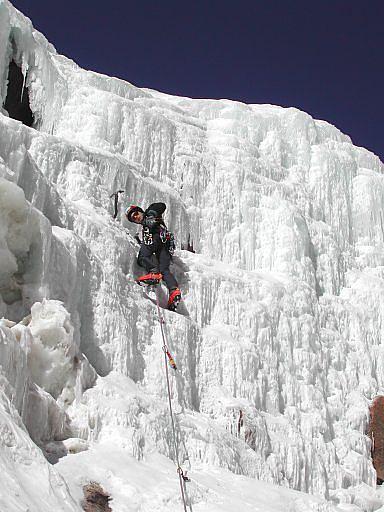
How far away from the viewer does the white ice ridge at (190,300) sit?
39.0 feet

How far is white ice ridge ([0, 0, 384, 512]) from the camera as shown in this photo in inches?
468

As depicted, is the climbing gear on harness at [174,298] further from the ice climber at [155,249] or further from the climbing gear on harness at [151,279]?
the climbing gear on harness at [151,279]

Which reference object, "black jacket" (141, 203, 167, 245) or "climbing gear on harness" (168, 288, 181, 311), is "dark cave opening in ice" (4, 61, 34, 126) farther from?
"climbing gear on harness" (168, 288, 181, 311)

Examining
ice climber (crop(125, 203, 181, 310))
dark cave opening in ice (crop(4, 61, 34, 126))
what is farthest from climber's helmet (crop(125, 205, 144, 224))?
dark cave opening in ice (crop(4, 61, 34, 126))

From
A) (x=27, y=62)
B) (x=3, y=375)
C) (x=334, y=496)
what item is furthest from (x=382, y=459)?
(x=27, y=62)

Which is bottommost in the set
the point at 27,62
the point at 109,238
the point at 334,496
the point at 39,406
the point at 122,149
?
the point at 334,496

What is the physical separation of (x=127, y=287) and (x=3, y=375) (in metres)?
6.22

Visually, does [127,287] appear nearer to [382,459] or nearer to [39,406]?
[39,406]

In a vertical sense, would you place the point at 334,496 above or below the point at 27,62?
below

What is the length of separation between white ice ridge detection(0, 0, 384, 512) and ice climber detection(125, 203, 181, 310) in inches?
15.4

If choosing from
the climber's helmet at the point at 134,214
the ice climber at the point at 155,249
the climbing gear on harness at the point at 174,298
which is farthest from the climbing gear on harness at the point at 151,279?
the climber's helmet at the point at 134,214

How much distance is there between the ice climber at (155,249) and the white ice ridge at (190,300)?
390 mm

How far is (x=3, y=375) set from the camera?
963 centimetres

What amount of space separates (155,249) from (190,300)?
183cm
